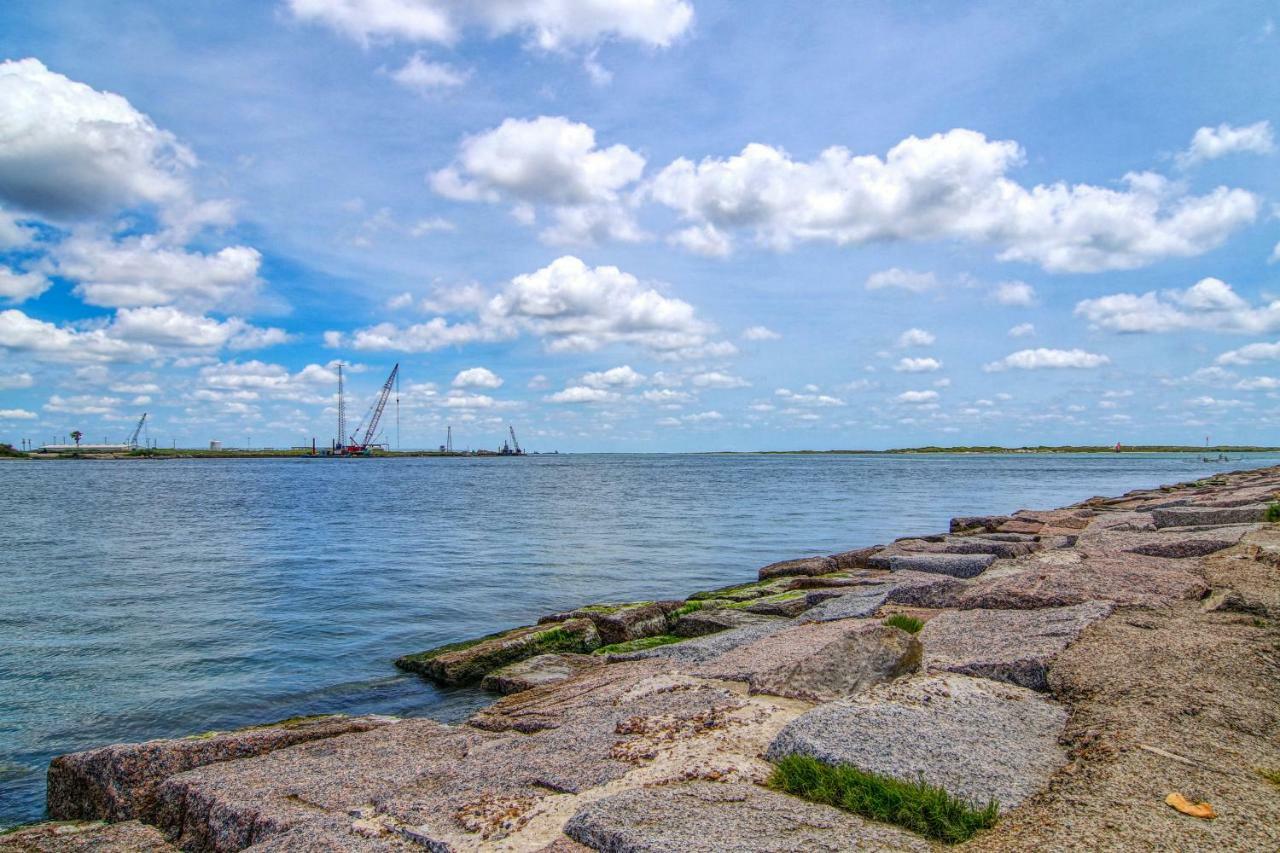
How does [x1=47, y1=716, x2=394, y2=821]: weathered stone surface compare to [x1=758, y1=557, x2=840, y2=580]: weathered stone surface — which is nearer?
[x1=47, y1=716, x2=394, y2=821]: weathered stone surface

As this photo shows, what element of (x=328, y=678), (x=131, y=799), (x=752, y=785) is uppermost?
(x=752, y=785)

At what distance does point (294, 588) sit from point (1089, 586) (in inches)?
653

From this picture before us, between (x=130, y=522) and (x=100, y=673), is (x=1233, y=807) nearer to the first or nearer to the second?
(x=100, y=673)

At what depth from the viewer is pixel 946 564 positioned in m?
13.3

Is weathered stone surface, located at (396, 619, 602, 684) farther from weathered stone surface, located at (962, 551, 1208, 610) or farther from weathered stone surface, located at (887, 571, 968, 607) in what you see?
weathered stone surface, located at (962, 551, 1208, 610)

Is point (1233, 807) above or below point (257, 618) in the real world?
above

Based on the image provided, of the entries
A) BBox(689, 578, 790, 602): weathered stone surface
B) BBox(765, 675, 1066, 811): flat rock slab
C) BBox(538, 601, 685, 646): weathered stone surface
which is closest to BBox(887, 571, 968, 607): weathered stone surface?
BBox(689, 578, 790, 602): weathered stone surface

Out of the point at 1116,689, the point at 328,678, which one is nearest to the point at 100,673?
the point at 328,678

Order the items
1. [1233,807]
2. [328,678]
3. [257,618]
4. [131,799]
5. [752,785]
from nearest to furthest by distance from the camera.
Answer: [1233,807] < [752,785] < [131,799] < [328,678] < [257,618]

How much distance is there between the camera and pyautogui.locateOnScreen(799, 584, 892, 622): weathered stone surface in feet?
32.2

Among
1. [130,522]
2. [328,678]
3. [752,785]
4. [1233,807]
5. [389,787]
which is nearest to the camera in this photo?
[1233,807]

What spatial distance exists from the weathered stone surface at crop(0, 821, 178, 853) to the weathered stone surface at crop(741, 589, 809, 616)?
8201 millimetres

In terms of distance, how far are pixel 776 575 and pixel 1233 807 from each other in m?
12.3

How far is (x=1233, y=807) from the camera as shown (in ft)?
12.5
